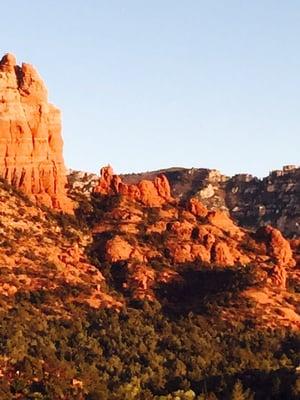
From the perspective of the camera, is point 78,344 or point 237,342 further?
point 237,342

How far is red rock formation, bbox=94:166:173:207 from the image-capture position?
144375mm

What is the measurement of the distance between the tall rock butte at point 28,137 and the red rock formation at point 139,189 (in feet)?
34.3

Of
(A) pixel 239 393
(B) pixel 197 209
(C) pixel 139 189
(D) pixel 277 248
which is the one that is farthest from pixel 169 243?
(A) pixel 239 393

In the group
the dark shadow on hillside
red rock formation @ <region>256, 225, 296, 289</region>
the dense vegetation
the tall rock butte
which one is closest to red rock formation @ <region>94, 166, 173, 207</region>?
the tall rock butte

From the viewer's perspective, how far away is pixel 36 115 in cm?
13538

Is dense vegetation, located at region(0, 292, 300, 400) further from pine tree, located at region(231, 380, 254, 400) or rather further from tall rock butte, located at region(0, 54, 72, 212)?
tall rock butte, located at region(0, 54, 72, 212)

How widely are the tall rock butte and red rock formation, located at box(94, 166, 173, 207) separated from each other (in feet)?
34.3

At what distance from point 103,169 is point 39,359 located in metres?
58.4

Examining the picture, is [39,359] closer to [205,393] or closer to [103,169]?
[205,393]

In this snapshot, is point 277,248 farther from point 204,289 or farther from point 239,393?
point 239,393

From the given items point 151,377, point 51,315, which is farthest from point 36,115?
point 151,377

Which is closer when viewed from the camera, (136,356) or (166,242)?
(136,356)

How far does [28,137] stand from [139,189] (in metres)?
18.6

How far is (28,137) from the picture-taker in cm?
13425
